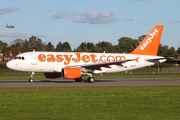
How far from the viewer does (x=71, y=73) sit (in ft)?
128

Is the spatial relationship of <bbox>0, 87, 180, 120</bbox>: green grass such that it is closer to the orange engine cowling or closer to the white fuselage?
the orange engine cowling

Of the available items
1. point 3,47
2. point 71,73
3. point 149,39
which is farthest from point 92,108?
point 3,47

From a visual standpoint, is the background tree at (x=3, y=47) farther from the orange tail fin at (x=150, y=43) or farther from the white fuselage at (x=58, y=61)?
the white fuselage at (x=58, y=61)

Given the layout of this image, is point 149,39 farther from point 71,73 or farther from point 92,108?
point 92,108

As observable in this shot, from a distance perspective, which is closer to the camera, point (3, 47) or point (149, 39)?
point (149, 39)

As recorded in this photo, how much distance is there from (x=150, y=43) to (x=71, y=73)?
12790 millimetres

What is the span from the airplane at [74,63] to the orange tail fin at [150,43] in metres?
0.97

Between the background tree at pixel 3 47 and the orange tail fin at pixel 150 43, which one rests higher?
the background tree at pixel 3 47

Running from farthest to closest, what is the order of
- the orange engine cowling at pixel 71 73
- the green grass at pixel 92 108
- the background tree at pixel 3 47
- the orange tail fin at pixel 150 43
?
the background tree at pixel 3 47
the orange tail fin at pixel 150 43
the orange engine cowling at pixel 71 73
the green grass at pixel 92 108

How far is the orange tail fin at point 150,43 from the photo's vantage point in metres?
47.4

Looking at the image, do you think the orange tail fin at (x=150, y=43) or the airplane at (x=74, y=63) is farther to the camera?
the orange tail fin at (x=150, y=43)

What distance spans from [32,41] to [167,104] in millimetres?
159322

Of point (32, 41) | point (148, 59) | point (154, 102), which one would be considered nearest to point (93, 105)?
point (154, 102)

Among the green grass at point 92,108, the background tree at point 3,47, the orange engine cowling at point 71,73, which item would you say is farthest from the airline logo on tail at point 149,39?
the background tree at point 3,47
